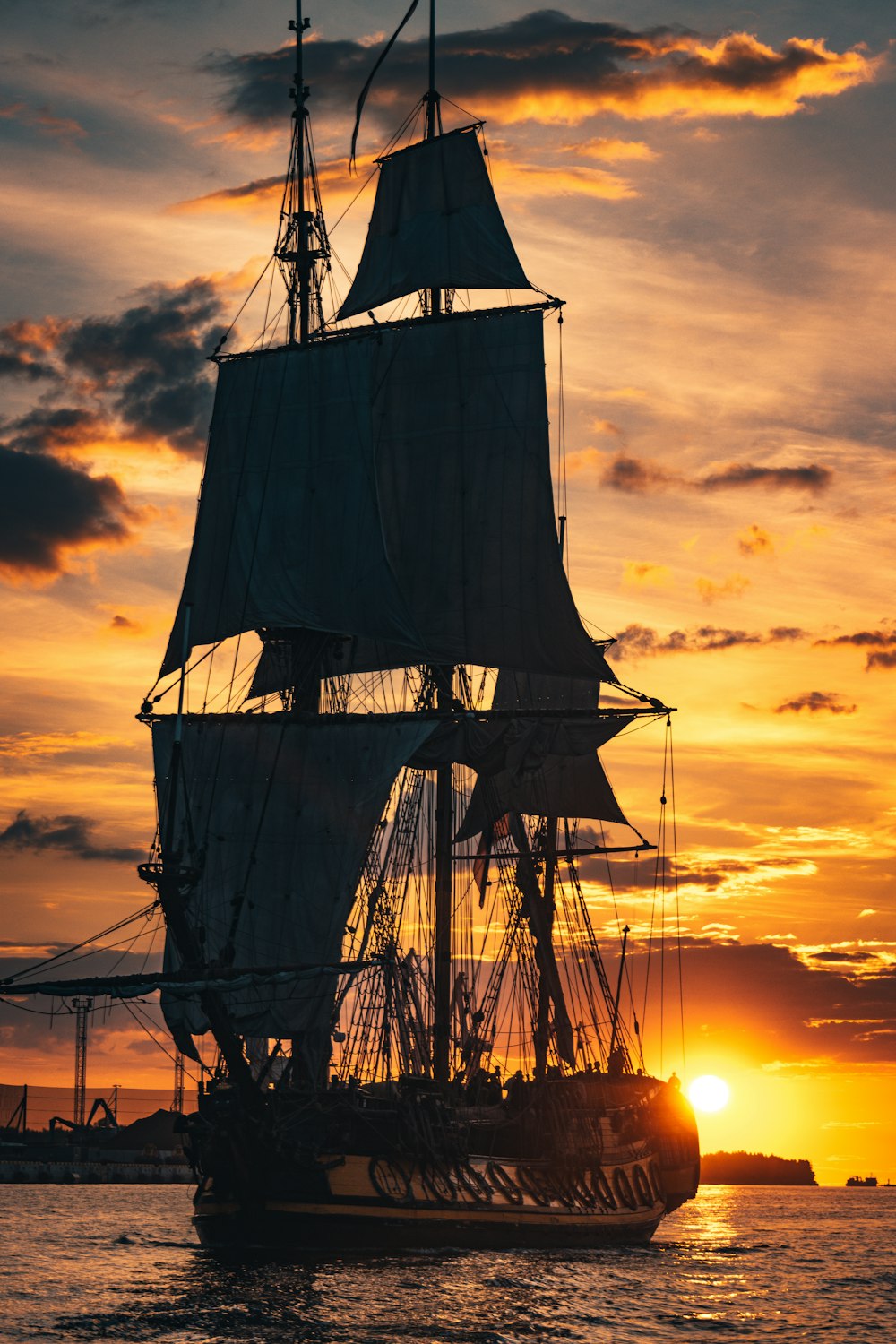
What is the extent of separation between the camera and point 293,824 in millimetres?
85312

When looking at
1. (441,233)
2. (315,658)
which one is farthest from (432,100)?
(315,658)

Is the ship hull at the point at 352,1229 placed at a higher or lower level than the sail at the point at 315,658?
lower

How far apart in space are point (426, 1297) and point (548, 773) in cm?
4842

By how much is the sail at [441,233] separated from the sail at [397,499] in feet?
8.85

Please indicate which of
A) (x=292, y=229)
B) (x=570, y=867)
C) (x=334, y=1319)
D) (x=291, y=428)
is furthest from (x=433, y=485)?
(x=334, y=1319)

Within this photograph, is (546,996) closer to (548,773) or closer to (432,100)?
(548,773)

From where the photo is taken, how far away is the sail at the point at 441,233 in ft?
316

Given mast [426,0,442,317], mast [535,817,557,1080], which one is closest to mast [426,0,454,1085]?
mast [426,0,442,317]

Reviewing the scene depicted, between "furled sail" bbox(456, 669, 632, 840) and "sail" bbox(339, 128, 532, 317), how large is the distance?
73.4ft

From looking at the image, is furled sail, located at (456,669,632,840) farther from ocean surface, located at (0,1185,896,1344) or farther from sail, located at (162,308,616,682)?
ocean surface, located at (0,1185,896,1344)

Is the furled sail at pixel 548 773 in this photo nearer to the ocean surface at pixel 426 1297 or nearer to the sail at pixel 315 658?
the sail at pixel 315 658

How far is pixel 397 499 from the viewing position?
95.6 m

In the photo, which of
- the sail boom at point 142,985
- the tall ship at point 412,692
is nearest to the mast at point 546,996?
the tall ship at point 412,692

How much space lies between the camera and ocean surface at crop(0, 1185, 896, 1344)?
54.9 meters
